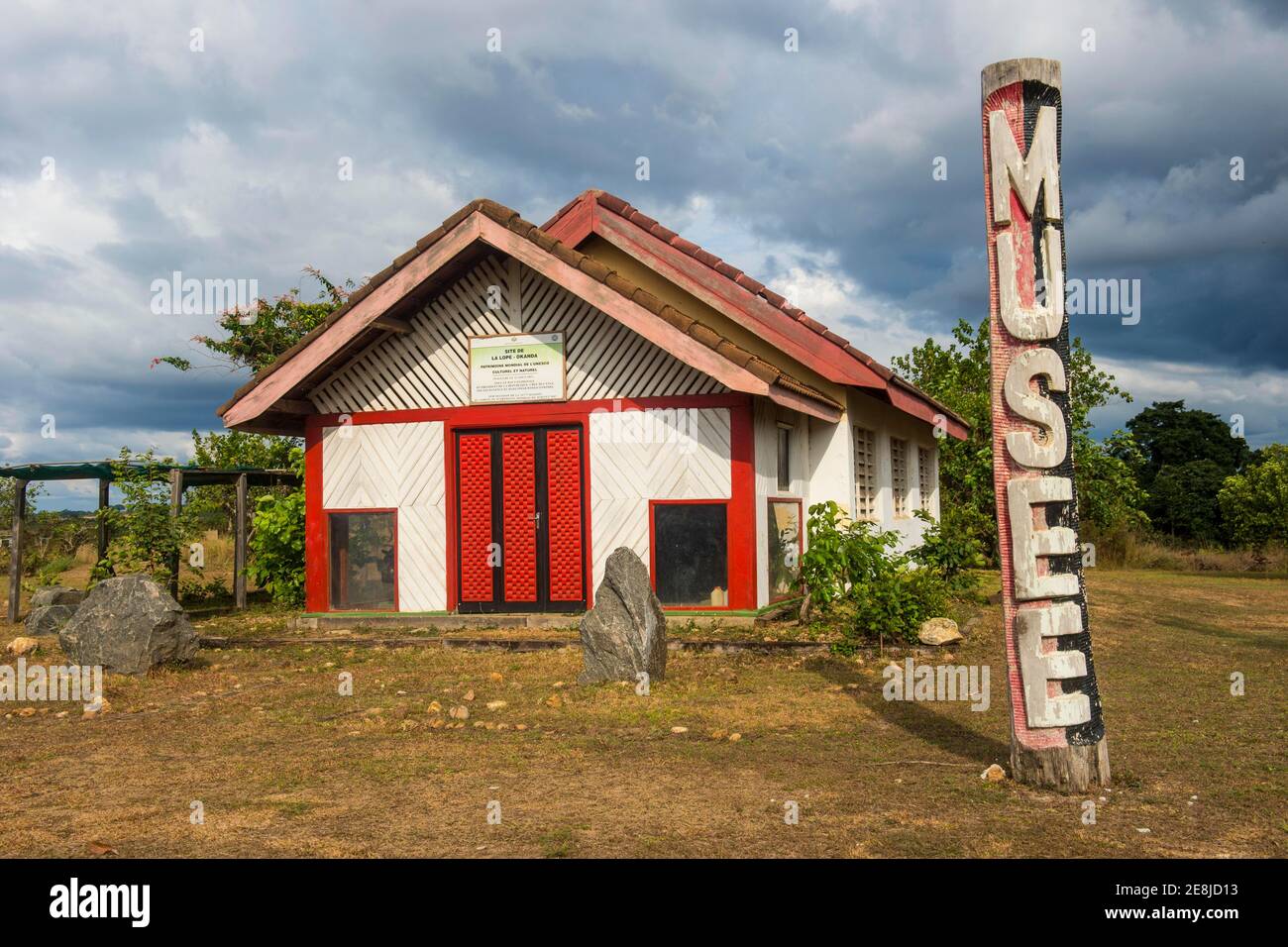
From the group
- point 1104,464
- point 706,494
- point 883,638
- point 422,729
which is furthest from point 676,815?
point 1104,464

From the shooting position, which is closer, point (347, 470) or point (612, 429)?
point (612, 429)

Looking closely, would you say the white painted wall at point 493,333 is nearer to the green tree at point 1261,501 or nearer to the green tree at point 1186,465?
the green tree at point 1261,501

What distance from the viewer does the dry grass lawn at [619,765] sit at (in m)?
5.06

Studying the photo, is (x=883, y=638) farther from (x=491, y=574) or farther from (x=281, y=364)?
(x=281, y=364)

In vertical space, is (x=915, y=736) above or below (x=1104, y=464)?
below

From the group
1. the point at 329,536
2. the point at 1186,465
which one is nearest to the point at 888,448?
the point at 329,536

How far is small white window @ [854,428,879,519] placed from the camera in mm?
15594

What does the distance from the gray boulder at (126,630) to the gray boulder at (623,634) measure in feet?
13.9

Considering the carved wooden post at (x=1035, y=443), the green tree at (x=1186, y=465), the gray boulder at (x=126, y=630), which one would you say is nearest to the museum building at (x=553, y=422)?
the gray boulder at (x=126, y=630)

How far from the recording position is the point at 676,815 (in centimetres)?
543

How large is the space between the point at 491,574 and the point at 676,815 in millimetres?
8025

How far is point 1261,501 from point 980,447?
23.7 feet

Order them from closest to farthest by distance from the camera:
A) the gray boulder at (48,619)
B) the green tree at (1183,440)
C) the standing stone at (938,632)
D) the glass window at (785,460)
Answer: the standing stone at (938,632) < the glass window at (785,460) < the gray boulder at (48,619) < the green tree at (1183,440)

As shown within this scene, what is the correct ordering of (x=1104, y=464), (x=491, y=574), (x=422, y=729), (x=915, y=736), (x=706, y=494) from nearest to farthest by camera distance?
(x=915, y=736), (x=422, y=729), (x=706, y=494), (x=491, y=574), (x=1104, y=464)
